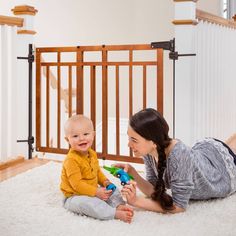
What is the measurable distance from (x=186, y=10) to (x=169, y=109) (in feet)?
8.19

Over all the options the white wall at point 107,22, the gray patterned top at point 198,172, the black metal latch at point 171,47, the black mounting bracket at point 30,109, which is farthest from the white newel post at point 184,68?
the white wall at point 107,22

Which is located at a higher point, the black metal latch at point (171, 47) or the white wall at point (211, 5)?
the white wall at point (211, 5)

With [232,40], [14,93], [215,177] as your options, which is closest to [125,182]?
[215,177]

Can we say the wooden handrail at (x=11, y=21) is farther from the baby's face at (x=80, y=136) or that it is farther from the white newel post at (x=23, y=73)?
the baby's face at (x=80, y=136)

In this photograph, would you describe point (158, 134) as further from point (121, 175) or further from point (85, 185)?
point (85, 185)

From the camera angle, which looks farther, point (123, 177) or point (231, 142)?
point (231, 142)

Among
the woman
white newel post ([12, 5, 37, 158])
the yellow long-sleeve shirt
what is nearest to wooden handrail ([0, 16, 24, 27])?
white newel post ([12, 5, 37, 158])

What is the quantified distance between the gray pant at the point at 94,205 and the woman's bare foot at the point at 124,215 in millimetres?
17

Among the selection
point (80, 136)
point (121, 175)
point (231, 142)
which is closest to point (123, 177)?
point (121, 175)

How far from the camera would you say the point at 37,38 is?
18.7 feet

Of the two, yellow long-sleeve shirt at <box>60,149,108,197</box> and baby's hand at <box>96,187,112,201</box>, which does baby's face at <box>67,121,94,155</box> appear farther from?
baby's hand at <box>96,187,112,201</box>

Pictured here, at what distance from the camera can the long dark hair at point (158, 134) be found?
6.03 ft

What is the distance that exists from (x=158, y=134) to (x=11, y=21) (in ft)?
5.32

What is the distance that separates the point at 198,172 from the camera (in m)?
1.94
